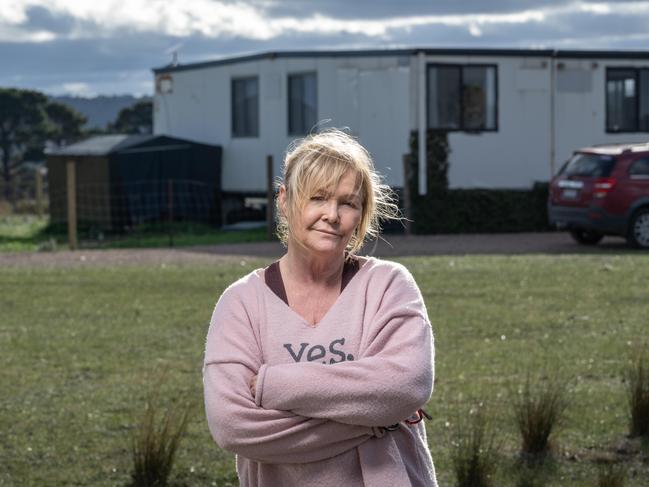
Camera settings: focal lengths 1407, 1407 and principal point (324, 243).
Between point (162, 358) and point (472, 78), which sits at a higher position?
point (472, 78)

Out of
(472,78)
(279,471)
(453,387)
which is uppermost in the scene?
(472,78)

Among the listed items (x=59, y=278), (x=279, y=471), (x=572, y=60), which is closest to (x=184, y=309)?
(x=59, y=278)

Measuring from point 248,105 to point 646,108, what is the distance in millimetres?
8150

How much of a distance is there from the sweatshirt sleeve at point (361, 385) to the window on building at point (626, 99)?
83.6 ft

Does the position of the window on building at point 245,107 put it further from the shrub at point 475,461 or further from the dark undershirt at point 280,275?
the dark undershirt at point 280,275

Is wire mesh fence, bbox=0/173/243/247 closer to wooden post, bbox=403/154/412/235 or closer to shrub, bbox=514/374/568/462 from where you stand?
wooden post, bbox=403/154/412/235

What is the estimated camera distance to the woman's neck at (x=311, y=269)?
3.34 m

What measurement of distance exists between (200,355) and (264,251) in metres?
10.3

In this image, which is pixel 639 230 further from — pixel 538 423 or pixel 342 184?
pixel 342 184

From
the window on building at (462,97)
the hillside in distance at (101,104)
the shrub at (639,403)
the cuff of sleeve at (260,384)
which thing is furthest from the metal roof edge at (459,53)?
the hillside in distance at (101,104)

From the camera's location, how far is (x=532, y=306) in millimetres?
12867

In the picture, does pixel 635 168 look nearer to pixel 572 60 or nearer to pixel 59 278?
pixel 572 60

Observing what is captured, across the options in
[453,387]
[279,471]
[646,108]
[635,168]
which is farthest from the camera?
[646,108]

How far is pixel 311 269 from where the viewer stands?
336 cm
